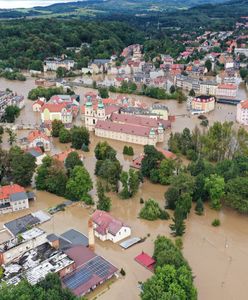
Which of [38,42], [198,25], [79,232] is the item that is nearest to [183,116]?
[79,232]

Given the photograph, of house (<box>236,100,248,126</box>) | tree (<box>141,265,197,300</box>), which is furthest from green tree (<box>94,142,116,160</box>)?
house (<box>236,100,248,126</box>)

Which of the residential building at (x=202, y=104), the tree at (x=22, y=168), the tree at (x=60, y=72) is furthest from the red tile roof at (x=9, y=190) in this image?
the tree at (x=60, y=72)

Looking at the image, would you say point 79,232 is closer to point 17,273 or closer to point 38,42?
point 17,273

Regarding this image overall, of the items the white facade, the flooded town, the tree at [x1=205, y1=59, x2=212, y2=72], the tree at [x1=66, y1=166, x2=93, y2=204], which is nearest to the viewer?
the flooded town

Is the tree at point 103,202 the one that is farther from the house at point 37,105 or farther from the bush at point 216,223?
the house at point 37,105

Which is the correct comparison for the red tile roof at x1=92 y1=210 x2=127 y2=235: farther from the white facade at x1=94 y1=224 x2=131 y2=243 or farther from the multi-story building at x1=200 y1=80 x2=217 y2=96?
the multi-story building at x1=200 y1=80 x2=217 y2=96

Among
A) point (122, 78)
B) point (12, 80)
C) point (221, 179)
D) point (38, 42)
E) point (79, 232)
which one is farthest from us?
point (38, 42)

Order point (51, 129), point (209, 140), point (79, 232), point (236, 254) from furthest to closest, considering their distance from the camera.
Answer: point (51, 129)
point (209, 140)
point (79, 232)
point (236, 254)
